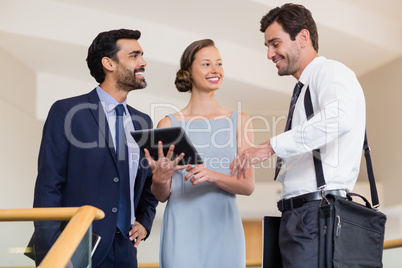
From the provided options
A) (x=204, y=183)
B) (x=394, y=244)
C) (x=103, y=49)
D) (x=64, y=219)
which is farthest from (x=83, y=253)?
(x=394, y=244)

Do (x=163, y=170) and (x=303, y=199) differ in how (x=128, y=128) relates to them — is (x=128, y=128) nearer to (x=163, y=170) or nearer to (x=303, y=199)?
(x=163, y=170)

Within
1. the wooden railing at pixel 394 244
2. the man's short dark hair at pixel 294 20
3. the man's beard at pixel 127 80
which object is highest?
the man's short dark hair at pixel 294 20

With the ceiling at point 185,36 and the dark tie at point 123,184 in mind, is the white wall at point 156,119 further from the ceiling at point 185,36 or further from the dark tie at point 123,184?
the dark tie at point 123,184

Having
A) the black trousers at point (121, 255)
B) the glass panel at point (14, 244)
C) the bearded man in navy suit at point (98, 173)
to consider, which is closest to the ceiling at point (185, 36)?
the bearded man in navy suit at point (98, 173)

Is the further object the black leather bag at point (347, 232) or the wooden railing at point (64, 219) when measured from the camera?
the black leather bag at point (347, 232)

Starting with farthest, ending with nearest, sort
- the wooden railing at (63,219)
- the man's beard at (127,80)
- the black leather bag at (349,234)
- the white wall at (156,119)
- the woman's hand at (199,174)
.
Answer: the white wall at (156,119) → the man's beard at (127,80) → the woman's hand at (199,174) → the black leather bag at (349,234) → the wooden railing at (63,219)

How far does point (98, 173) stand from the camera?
331cm

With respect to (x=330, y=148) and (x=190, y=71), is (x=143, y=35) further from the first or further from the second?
(x=330, y=148)

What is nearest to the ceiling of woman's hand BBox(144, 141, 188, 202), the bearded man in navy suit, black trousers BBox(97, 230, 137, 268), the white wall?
the white wall

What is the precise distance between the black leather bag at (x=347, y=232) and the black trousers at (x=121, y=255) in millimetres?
1138

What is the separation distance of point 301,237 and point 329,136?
42 centimetres

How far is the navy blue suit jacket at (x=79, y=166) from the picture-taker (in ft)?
10.5

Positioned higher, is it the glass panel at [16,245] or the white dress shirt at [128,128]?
the white dress shirt at [128,128]

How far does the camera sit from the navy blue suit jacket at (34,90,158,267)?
3213 millimetres
